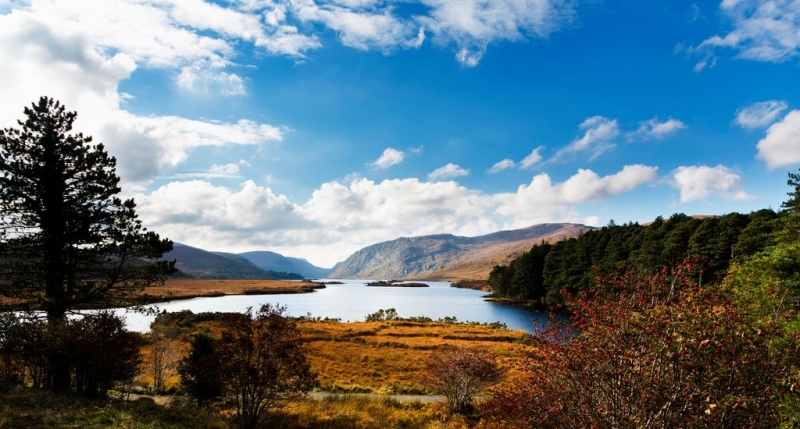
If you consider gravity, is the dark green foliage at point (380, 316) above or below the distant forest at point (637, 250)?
below

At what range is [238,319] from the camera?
49.6ft

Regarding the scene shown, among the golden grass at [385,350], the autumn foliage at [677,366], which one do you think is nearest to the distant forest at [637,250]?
the golden grass at [385,350]

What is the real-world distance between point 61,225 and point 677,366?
30561 millimetres

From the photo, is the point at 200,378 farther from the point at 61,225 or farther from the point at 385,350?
the point at 385,350

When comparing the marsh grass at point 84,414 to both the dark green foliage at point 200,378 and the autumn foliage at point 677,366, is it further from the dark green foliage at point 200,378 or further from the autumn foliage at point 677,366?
the autumn foliage at point 677,366

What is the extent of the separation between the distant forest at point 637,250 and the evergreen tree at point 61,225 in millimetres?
41874

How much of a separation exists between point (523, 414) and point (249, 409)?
37.8 feet

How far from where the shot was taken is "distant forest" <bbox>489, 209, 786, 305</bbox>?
59281 mm

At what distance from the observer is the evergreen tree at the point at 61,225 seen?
73.8 feet

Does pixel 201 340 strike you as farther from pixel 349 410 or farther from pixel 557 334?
pixel 557 334

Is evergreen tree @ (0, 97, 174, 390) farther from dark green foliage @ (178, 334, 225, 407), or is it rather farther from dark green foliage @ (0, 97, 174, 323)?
dark green foliage @ (178, 334, 225, 407)

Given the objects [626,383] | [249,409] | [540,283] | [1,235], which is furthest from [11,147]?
[540,283]

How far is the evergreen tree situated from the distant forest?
41.9 m

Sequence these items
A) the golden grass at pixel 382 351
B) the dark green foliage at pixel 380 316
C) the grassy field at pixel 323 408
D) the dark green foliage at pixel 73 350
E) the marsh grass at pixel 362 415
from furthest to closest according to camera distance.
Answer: the dark green foliage at pixel 380 316 → the golden grass at pixel 382 351 → the dark green foliage at pixel 73 350 → the marsh grass at pixel 362 415 → the grassy field at pixel 323 408
